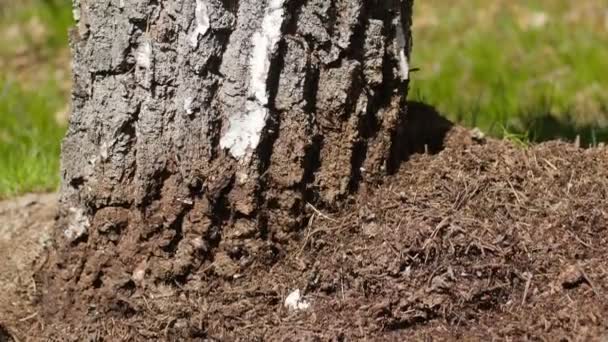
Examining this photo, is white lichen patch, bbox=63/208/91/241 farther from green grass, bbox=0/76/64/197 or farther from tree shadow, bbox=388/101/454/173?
green grass, bbox=0/76/64/197

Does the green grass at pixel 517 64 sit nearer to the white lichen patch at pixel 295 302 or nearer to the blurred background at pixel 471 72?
the blurred background at pixel 471 72

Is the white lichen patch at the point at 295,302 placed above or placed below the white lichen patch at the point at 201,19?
below

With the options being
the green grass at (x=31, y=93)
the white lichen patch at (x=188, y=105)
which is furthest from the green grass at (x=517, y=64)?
the green grass at (x=31, y=93)

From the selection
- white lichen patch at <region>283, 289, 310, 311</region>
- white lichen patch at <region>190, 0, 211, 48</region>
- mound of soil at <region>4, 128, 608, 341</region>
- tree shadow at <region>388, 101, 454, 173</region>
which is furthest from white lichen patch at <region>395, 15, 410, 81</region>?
white lichen patch at <region>283, 289, 310, 311</region>

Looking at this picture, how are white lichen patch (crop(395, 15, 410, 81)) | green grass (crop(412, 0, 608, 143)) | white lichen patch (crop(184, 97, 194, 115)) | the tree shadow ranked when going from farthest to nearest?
green grass (crop(412, 0, 608, 143)) → the tree shadow → white lichen patch (crop(395, 15, 410, 81)) → white lichen patch (crop(184, 97, 194, 115))

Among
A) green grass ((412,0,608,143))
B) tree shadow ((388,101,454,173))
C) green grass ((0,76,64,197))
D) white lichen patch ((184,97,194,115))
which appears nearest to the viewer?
white lichen patch ((184,97,194,115))

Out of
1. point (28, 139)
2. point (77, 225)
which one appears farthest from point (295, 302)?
point (28, 139)

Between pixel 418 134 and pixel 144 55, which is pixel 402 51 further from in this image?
pixel 144 55
